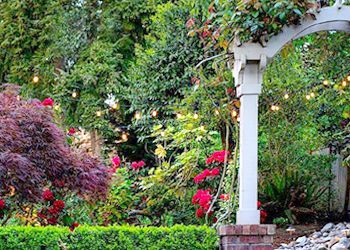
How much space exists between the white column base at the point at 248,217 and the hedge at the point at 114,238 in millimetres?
438

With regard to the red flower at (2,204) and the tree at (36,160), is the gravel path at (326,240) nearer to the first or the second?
the tree at (36,160)

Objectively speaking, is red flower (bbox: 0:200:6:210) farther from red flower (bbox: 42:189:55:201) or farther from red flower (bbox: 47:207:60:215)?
red flower (bbox: 47:207:60:215)

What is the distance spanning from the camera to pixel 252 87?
5.21m

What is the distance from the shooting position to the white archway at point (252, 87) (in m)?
5.15

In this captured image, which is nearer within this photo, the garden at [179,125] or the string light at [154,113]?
the garden at [179,125]

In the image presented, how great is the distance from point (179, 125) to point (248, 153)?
3.13 metres

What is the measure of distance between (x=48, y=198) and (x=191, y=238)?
1637mm

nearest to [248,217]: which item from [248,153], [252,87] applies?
[248,153]

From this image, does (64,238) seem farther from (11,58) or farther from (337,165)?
(11,58)

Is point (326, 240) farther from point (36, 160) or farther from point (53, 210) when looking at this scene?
point (36, 160)

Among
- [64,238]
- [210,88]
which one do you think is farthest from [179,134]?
[64,238]

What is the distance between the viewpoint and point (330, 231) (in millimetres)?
7715

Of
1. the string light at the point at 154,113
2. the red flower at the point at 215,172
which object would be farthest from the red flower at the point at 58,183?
the string light at the point at 154,113

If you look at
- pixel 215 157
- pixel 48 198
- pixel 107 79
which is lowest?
pixel 48 198
